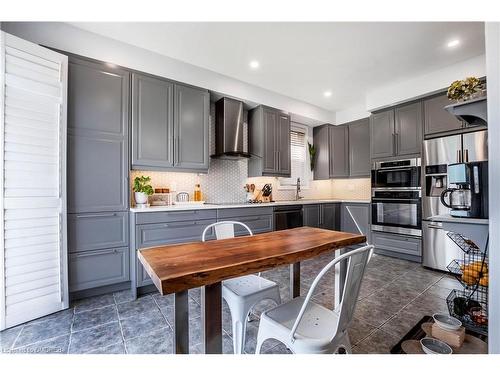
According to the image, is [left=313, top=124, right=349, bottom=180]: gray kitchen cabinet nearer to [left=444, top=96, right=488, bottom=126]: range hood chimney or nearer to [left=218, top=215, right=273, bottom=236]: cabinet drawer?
[left=218, top=215, right=273, bottom=236]: cabinet drawer

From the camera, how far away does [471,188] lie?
1465 millimetres

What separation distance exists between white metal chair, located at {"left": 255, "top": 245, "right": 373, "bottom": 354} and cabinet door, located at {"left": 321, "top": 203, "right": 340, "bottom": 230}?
318 centimetres

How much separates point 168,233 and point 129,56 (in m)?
2.09

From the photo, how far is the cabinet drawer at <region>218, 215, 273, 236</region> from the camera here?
10.3ft

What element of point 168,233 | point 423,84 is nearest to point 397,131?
point 423,84

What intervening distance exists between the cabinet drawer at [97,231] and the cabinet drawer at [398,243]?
387 cm

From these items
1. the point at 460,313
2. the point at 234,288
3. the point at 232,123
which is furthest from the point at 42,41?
the point at 460,313

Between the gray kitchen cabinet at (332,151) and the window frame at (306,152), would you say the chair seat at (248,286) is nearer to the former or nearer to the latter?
the window frame at (306,152)

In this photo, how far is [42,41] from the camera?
2.23 m

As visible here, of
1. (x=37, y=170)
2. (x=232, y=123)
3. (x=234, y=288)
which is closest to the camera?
(x=234, y=288)

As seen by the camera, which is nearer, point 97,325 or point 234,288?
point 234,288

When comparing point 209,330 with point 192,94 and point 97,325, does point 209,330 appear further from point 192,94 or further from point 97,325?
point 192,94

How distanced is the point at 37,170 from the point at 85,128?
0.60 meters

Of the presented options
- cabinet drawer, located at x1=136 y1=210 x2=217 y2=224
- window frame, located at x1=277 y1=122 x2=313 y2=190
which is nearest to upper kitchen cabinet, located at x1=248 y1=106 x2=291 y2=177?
window frame, located at x1=277 y1=122 x2=313 y2=190
